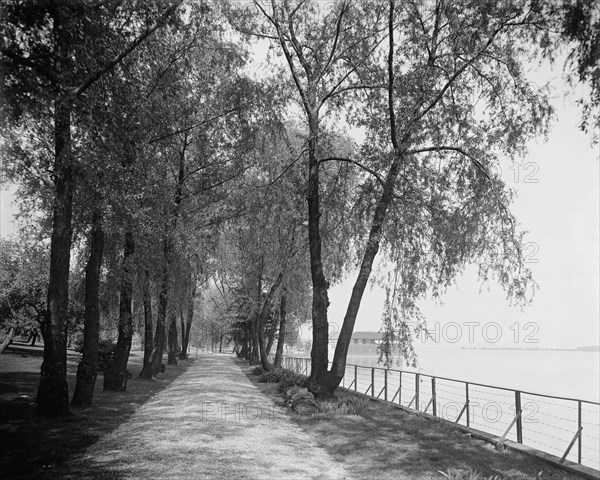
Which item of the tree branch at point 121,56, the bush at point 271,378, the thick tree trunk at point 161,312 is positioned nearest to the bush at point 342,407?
the thick tree trunk at point 161,312

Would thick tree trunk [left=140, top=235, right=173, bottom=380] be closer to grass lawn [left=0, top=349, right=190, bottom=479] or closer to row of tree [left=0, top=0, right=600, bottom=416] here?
row of tree [left=0, top=0, right=600, bottom=416]

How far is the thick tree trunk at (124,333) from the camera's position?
1745 cm

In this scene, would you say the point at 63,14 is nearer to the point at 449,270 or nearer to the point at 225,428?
the point at 225,428

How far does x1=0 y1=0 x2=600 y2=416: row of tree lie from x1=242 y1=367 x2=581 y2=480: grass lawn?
11.8 ft

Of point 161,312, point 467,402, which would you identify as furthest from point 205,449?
point 161,312

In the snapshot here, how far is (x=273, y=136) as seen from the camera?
18.5m

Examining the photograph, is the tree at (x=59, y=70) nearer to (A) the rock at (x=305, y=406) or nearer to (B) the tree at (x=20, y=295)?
(A) the rock at (x=305, y=406)

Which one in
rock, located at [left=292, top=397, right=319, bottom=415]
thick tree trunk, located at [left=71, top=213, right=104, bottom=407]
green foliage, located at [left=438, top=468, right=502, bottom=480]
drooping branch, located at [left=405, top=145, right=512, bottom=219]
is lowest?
rock, located at [left=292, top=397, right=319, bottom=415]

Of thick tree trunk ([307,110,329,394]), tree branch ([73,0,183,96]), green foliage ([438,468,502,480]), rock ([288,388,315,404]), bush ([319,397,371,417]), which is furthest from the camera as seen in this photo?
thick tree trunk ([307,110,329,394])

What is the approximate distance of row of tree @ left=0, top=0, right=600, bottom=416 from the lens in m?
10.2

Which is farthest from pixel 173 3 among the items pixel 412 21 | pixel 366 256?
pixel 366 256

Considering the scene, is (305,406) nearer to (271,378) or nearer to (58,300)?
(58,300)

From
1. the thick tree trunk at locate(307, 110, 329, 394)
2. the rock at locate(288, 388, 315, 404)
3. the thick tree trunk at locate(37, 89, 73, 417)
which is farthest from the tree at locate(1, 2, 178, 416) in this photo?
the thick tree trunk at locate(307, 110, 329, 394)

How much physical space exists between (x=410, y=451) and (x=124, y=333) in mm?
13270
